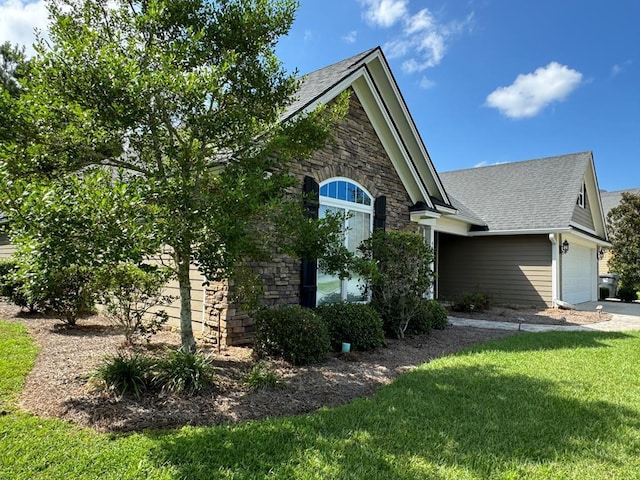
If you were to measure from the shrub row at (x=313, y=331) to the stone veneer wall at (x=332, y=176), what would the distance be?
23.6 inches

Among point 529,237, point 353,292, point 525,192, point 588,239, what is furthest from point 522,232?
point 353,292

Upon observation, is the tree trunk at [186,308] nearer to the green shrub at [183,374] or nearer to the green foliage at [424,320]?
the green shrub at [183,374]

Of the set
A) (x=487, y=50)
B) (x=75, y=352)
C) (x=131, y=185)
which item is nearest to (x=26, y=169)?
(x=131, y=185)

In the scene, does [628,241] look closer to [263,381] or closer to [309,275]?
[309,275]

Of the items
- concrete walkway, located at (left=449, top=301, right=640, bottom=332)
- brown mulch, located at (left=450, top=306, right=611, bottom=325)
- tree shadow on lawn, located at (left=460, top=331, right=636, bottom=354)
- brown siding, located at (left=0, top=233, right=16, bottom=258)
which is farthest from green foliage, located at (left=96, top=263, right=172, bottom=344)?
brown siding, located at (left=0, top=233, right=16, bottom=258)

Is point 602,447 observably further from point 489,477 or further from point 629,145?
point 629,145

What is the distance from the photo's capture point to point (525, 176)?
17.5 meters

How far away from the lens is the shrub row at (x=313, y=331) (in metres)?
5.70

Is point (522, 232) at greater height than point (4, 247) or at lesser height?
greater

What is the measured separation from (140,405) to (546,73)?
61.3 feet

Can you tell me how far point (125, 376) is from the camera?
4.18 meters

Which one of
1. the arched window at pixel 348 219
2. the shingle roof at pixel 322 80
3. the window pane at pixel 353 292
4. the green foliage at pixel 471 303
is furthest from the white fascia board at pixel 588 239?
the shingle roof at pixel 322 80

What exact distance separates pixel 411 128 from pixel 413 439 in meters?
8.68

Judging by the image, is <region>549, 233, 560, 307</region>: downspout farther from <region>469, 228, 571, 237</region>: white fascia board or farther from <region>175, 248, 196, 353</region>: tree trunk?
<region>175, 248, 196, 353</region>: tree trunk
